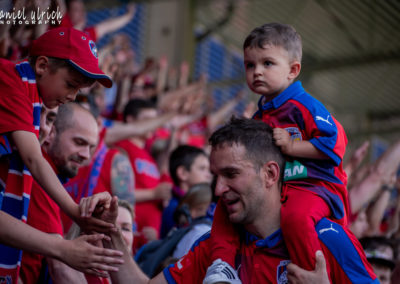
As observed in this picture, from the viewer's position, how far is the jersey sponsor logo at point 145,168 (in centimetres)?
554

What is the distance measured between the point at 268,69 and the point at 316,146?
51cm

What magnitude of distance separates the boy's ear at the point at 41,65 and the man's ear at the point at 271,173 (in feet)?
3.67

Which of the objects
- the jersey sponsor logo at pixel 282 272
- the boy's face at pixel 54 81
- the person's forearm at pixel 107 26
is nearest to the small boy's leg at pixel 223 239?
the jersey sponsor logo at pixel 282 272

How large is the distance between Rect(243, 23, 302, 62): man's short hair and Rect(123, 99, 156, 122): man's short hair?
319 centimetres

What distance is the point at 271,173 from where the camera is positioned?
8.64 feet

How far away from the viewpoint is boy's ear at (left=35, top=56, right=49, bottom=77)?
2580 mm

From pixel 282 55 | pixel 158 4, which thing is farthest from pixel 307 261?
pixel 158 4

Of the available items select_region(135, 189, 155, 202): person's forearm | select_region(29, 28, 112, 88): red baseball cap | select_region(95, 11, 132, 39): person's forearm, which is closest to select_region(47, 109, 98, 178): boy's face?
select_region(29, 28, 112, 88): red baseball cap

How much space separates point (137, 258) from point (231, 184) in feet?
4.94

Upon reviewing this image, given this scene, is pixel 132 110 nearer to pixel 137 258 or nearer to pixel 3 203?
pixel 137 258

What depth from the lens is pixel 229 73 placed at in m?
13.6

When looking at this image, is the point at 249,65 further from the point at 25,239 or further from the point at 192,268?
the point at 25,239

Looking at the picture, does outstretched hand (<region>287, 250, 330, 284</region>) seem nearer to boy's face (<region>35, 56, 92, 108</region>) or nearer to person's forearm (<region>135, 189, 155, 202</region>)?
boy's face (<region>35, 56, 92, 108</region>)

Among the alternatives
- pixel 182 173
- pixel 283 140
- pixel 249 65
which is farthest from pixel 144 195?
pixel 283 140
